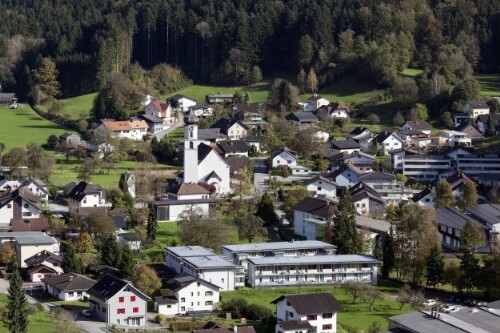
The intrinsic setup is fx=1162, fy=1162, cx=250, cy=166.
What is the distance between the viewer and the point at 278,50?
199ft

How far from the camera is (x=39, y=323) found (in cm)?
2369

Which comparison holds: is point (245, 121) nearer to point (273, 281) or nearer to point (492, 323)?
point (273, 281)

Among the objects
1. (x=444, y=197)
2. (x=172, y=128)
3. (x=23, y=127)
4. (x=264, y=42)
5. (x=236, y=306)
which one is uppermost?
(x=264, y=42)

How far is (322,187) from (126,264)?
479 inches

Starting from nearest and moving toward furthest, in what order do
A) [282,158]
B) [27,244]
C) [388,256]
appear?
1. [388,256]
2. [27,244]
3. [282,158]

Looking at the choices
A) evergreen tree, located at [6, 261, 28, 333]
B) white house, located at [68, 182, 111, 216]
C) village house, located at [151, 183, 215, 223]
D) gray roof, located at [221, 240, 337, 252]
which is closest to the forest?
village house, located at [151, 183, 215, 223]

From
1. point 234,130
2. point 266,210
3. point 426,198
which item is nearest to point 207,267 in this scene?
point 266,210

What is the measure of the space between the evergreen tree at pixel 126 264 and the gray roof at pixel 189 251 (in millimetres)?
1428

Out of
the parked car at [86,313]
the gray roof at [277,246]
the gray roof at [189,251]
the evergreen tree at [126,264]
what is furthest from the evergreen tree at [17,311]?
the gray roof at [277,246]

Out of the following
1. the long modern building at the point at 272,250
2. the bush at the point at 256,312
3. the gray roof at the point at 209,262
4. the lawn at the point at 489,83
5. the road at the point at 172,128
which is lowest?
the road at the point at 172,128

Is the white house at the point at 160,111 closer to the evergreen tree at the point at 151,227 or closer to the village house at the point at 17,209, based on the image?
the village house at the point at 17,209

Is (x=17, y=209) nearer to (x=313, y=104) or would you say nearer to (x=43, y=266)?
(x=43, y=266)

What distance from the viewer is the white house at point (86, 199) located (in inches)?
1361

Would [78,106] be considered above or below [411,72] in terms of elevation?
below
